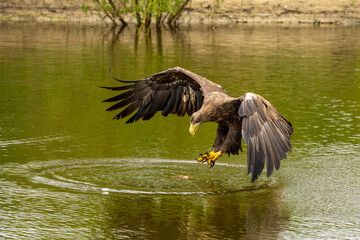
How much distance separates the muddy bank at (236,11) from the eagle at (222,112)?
24.0m

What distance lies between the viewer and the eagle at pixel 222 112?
7.38 metres

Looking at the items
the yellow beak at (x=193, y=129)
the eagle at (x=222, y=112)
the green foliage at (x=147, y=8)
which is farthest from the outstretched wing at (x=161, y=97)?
the green foliage at (x=147, y=8)

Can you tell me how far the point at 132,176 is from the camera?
8.65 metres

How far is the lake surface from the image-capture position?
275 inches

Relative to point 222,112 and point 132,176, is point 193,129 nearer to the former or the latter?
point 222,112

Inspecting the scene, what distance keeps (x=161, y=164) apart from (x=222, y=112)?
1299 millimetres

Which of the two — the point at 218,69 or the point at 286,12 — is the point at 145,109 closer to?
the point at 218,69

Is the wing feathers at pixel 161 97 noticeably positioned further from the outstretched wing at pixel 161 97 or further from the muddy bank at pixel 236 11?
the muddy bank at pixel 236 11

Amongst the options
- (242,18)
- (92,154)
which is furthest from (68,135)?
(242,18)

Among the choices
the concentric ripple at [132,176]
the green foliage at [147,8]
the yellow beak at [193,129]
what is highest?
the green foliage at [147,8]

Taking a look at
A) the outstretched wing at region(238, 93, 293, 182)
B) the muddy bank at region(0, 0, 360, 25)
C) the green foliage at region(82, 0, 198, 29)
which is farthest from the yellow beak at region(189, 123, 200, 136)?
the muddy bank at region(0, 0, 360, 25)

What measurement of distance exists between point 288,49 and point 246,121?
1485cm

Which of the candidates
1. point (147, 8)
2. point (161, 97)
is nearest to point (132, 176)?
point (161, 97)

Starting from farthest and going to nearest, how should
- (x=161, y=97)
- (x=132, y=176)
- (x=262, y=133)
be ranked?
(x=161, y=97) → (x=132, y=176) → (x=262, y=133)
